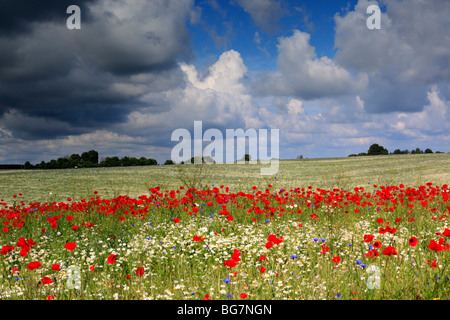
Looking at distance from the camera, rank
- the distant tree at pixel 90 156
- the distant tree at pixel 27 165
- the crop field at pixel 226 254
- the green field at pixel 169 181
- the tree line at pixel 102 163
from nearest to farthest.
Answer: the crop field at pixel 226 254 → the green field at pixel 169 181 → the tree line at pixel 102 163 → the distant tree at pixel 27 165 → the distant tree at pixel 90 156

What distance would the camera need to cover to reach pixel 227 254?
16.8 ft

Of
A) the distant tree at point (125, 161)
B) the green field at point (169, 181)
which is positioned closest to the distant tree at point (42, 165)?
the distant tree at point (125, 161)

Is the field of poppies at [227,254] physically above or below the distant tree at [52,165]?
below

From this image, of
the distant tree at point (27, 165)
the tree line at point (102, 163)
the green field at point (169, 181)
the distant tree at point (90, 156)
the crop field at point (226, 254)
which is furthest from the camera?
the distant tree at point (90, 156)

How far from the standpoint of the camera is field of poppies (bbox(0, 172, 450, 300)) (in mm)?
3814

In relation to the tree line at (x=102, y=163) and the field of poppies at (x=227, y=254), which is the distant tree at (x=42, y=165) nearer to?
the tree line at (x=102, y=163)

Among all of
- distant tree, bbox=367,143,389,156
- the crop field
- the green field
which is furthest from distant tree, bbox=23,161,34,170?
distant tree, bbox=367,143,389,156

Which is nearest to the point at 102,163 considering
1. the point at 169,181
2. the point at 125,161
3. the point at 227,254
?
the point at 125,161

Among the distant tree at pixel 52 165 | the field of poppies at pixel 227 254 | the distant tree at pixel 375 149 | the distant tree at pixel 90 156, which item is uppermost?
the distant tree at pixel 375 149

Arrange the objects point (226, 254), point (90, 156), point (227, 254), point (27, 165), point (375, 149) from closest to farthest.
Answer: point (226, 254) → point (227, 254) → point (27, 165) → point (375, 149) → point (90, 156)

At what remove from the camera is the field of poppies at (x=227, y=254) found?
3.81 m

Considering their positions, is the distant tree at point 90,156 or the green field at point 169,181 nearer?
the green field at point 169,181

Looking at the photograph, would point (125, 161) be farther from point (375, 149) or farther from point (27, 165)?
point (375, 149)
